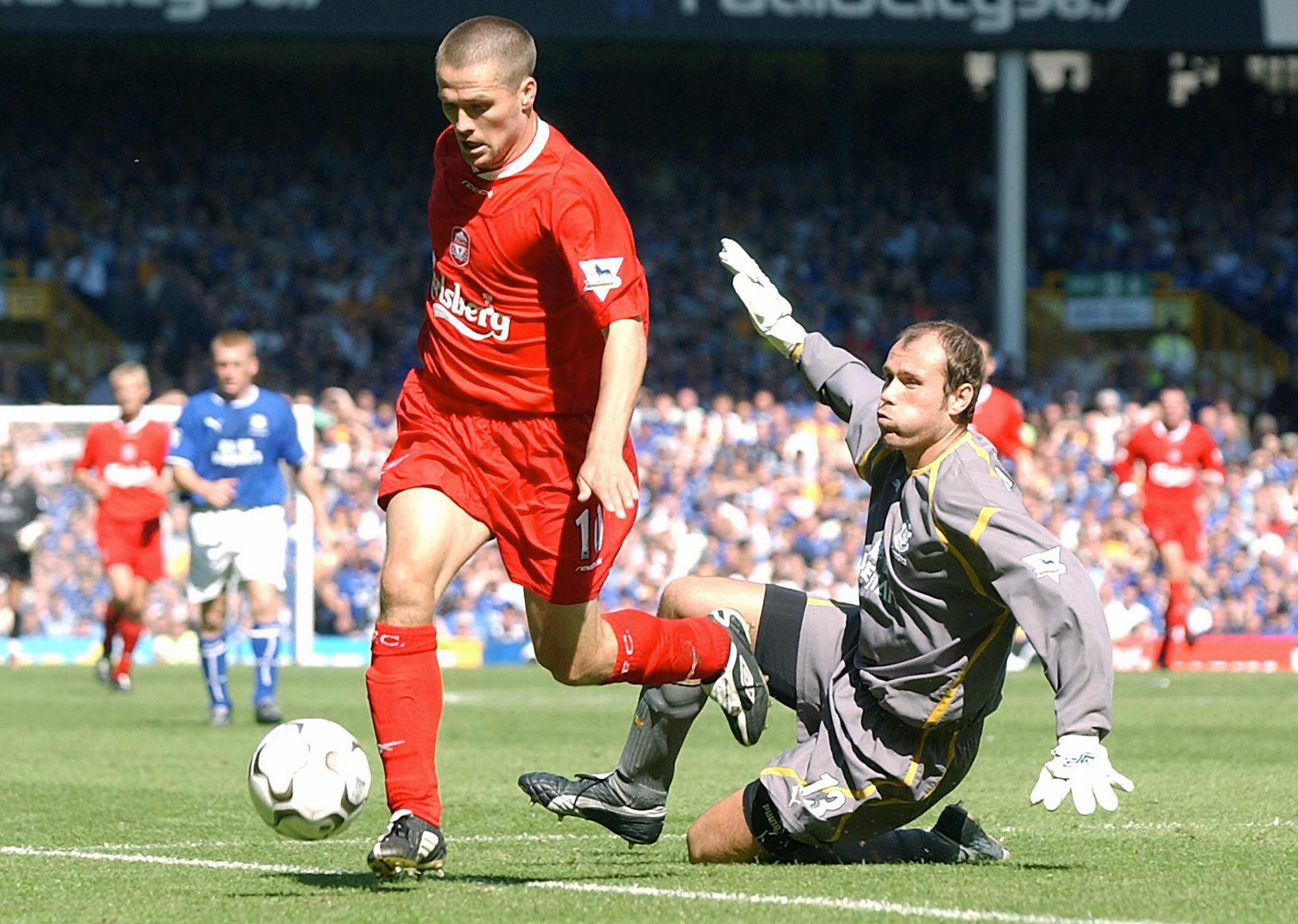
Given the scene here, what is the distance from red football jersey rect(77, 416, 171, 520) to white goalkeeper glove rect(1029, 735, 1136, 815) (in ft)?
38.1

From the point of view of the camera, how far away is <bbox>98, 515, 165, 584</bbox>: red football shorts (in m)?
15.4

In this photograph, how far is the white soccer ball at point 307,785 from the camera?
5.46 m

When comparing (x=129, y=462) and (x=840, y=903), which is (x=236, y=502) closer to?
(x=129, y=462)

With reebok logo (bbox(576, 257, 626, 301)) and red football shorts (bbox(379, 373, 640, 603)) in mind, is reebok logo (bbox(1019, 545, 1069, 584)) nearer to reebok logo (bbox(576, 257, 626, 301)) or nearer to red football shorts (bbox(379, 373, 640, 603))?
red football shorts (bbox(379, 373, 640, 603))

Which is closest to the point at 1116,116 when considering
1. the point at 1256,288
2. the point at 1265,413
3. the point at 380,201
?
the point at 1256,288

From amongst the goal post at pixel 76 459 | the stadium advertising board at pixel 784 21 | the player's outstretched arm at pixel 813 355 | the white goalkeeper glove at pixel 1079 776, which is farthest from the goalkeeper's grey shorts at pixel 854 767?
the stadium advertising board at pixel 784 21

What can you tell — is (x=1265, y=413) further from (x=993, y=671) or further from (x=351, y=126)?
(x=993, y=671)

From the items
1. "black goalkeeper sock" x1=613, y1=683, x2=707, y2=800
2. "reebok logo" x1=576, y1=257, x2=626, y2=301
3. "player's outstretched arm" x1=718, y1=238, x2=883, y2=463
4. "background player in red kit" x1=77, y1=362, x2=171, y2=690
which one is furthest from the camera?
"background player in red kit" x1=77, y1=362, x2=171, y2=690

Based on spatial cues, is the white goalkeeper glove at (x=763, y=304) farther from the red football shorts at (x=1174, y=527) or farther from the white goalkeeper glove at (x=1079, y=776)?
the red football shorts at (x=1174, y=527)

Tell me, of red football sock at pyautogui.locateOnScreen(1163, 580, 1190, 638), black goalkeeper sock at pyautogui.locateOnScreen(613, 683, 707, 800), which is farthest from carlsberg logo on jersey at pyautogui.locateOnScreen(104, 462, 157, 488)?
black goalkeeper sock at pyautogui.locateOnScreen(613, 683, 707, 800)

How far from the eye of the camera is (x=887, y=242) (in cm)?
2922

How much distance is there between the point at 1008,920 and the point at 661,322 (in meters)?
Answer: 22.4

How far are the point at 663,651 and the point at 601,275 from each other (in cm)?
108

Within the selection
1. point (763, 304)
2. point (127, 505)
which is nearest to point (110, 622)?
point (127, 505)
